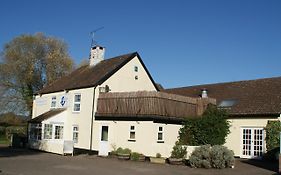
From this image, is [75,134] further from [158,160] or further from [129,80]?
[158,160]

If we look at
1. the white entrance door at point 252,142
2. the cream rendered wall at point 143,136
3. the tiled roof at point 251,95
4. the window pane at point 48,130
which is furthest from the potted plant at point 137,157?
the window pane at point 48,130

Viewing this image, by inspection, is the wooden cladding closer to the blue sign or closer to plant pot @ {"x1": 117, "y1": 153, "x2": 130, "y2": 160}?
plant pot @ {"x1": 117, "y1": 153, "x2": 130, "y2": 160}

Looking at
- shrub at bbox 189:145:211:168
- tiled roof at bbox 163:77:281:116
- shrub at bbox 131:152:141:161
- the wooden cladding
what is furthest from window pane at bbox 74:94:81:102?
shrub at bbox 189:145:211:168

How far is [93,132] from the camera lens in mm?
28312

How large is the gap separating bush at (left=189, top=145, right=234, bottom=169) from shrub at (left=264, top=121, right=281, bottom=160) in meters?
4.72

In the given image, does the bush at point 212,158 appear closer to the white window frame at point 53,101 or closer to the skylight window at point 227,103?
the skylight window at point 227,103

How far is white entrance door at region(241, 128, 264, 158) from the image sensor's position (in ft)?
83.7

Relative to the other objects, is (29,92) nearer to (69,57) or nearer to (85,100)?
(69,57)

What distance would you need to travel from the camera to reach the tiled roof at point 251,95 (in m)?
25.8

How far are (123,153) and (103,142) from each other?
9.70 ft

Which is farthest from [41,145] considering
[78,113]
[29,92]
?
[29,92]

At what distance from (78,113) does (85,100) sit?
1457 mm

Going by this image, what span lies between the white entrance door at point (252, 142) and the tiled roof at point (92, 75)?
37.1ft

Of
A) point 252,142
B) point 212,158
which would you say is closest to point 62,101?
point 212,158
